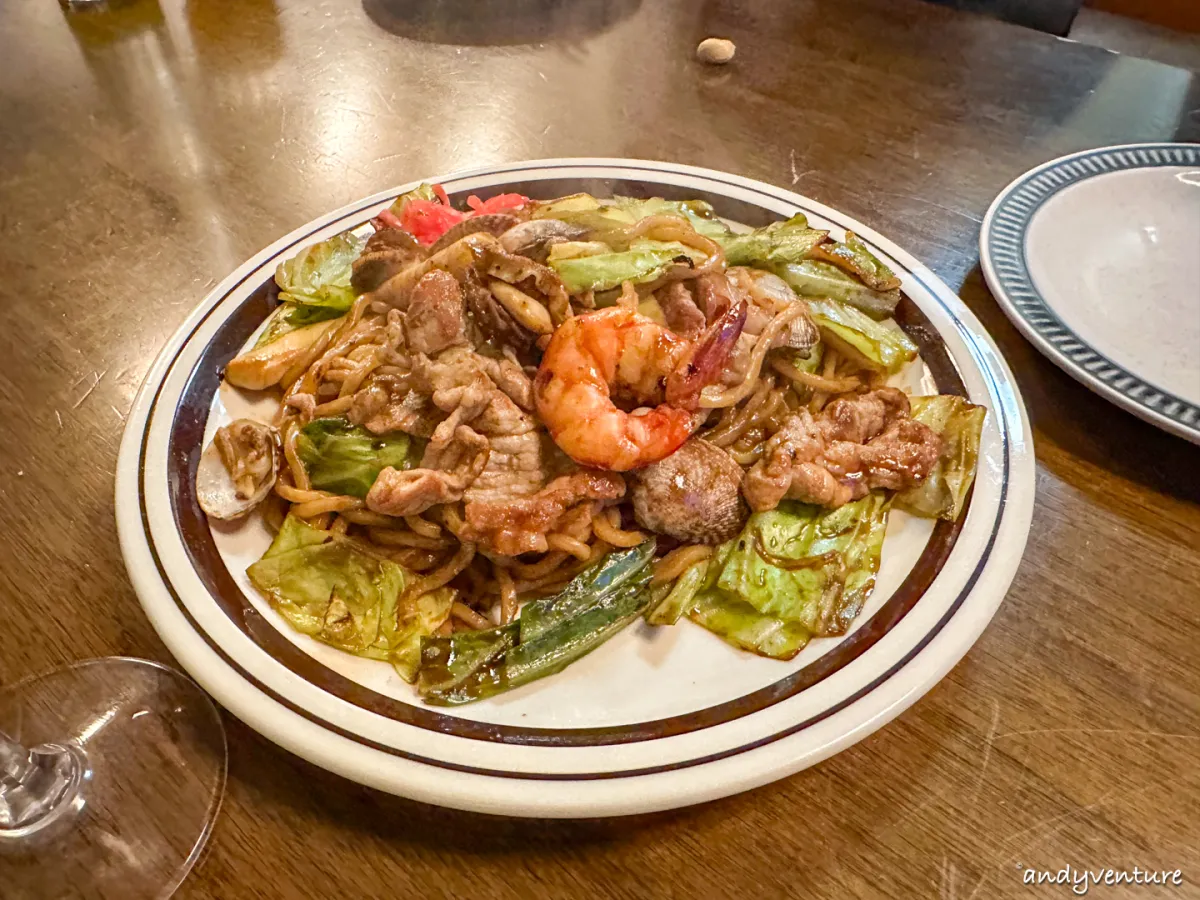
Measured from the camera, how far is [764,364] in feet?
8.32

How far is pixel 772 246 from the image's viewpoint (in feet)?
8.86

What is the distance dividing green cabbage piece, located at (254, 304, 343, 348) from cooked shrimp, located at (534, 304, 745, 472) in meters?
0.97

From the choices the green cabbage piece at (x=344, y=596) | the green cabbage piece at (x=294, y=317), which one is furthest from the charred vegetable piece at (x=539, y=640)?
the green cabbage piece at (x=294, y=317)

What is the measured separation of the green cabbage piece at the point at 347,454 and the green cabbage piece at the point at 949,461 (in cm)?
146

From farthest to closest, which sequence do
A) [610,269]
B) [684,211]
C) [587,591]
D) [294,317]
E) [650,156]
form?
[650,156] < [684,211] < [294,317] < [610,269] < [587,591]

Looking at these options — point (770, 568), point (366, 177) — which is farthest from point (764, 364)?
point (366, 177)

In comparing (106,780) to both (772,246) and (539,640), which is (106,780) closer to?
(539,640)

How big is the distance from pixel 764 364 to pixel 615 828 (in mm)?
1458

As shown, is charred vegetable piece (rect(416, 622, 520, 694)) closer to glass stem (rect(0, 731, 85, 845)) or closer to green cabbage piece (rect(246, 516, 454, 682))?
green cabbage piece (rect(246, 516, 454, 682))

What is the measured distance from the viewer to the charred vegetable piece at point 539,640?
1.82m

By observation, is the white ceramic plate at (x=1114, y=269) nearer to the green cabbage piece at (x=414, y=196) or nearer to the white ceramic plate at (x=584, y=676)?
the white ceramic plate at (x=584, y=676)

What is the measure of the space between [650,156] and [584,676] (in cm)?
321

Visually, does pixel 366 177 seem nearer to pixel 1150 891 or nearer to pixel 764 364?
pixel 764 364

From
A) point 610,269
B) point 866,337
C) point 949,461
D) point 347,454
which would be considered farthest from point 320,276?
point 949,461
